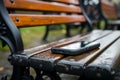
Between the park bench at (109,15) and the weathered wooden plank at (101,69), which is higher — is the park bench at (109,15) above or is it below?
below

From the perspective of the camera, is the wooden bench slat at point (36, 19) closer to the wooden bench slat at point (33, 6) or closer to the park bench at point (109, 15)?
the wooden bench slat at point (33, 6)

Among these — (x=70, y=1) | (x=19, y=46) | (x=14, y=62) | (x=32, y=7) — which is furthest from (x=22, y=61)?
(x=70, y=1)

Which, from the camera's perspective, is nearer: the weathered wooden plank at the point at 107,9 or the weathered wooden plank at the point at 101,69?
the weathered wooden plank at the point at 101,69

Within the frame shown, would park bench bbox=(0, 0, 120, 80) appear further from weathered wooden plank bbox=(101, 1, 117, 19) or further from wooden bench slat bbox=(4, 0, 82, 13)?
weathered wooden plank bbox=(101, 1, 117, 19)

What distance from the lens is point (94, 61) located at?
1.31 meters

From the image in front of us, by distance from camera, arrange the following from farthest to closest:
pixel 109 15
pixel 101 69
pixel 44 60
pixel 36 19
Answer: pixel 109 15 → pixel 36 19 → pixel 44 60 → pixel 101 69

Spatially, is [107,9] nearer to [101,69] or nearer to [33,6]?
[33,6]

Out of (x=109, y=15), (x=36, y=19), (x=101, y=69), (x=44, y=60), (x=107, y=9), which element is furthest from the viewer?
(x=109, y=15)

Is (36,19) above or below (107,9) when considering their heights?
above

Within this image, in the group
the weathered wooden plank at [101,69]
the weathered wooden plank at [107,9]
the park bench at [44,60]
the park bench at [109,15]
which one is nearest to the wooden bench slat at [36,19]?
the park bench at [44,60]

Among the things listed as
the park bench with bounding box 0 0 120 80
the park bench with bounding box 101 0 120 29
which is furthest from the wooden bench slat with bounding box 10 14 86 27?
the park bench with bounding box 101 0 120 29

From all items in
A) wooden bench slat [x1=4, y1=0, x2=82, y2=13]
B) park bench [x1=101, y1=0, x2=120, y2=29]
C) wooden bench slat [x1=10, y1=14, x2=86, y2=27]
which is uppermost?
wooden bench slat [x1=4, y1=0, x2=82, y2=13]

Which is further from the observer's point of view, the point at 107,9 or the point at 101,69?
the point at 107,9

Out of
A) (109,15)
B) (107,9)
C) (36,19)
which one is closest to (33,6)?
(36,19)
